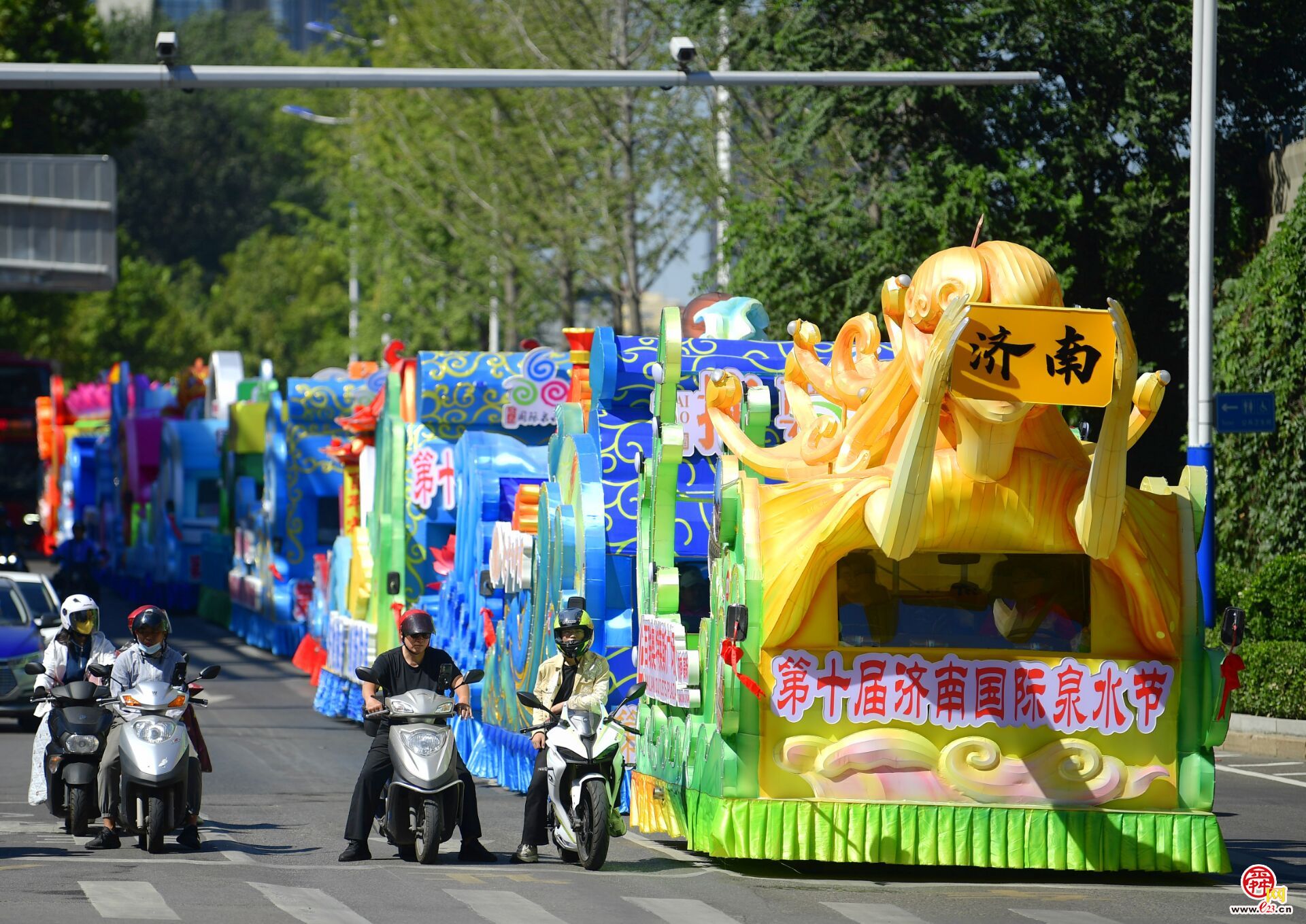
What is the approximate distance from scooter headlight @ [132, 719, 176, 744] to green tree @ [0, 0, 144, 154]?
36.1m

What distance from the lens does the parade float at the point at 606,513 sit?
1509 cm

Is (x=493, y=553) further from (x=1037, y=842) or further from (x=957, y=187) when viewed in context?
(x=957, y=187)

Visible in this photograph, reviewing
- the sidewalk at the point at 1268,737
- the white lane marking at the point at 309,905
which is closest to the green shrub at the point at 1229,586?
the sidewalk at the point at 1268,737

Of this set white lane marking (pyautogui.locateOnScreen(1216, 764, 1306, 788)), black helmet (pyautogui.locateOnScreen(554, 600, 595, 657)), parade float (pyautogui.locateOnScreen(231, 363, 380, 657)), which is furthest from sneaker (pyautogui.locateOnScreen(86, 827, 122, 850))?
parade float (pyautogui.locateOnScreen(231, 363, 380, 657))

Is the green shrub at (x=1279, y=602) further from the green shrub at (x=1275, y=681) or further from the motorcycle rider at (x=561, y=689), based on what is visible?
the motorcycle rider at (x=561, y=689)

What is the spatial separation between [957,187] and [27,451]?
105ft

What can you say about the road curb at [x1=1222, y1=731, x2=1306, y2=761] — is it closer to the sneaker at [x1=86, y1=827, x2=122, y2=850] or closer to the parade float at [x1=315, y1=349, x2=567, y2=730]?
the parade float at [x1=315, y1=349, x2=567, y2=730]

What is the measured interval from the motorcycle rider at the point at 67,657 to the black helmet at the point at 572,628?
288 cm

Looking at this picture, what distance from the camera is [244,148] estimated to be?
93125 millimetres

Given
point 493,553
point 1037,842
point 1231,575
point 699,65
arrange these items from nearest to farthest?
point 1037,842
point 493,553
point 1231,575
point 699,65

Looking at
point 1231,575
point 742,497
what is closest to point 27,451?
point 1231,575

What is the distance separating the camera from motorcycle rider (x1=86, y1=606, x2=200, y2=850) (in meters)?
12.8

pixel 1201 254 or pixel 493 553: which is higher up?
pixel 1201 254

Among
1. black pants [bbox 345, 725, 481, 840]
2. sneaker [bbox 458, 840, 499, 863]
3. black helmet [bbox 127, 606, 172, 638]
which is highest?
black helmet [bbox 127, 606, 172, 638]
